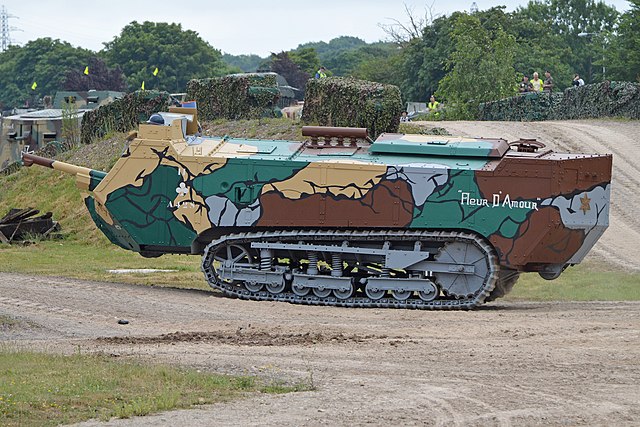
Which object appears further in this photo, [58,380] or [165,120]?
[165,120]

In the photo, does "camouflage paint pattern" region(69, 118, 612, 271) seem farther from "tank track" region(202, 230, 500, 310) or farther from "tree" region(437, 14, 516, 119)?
"tree" region(437, 14, 516, 119)

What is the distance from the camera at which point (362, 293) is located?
753 inches

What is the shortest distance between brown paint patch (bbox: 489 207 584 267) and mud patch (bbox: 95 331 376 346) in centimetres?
389

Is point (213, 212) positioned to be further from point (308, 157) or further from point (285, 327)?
point (285, 327)

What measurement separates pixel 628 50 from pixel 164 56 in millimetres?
46399

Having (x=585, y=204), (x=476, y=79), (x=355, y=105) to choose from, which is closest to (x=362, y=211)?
(x=585, y=204)

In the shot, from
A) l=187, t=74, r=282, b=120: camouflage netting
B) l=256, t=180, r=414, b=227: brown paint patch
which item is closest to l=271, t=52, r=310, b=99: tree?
l=187, t=74, r=282, b=120: camouflage netting

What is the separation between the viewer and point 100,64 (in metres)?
85.8

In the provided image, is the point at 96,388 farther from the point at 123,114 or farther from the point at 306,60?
the point at 306,60

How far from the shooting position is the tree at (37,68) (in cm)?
10287

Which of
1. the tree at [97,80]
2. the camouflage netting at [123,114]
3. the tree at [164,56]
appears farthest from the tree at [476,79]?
the tree at [164,56]

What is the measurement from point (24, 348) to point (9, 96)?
96389 millimetres

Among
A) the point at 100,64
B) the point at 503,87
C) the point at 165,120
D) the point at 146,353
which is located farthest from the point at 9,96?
the point at 146,353

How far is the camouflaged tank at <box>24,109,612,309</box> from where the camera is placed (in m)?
18.2
